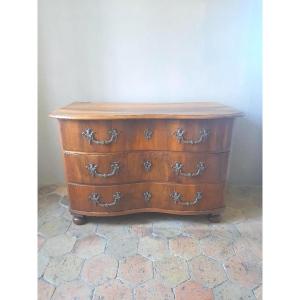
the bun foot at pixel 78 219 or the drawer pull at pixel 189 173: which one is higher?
the drawer pull at pixel 189 173

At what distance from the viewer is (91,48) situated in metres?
1.83

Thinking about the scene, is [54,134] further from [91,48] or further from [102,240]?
[102,240]

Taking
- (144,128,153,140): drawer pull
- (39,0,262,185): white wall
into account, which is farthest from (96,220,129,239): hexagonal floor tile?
(39,0,262,185): white wall

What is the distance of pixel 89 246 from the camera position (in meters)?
1.37

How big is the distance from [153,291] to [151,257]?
212mm

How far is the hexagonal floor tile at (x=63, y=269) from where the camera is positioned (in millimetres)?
1148

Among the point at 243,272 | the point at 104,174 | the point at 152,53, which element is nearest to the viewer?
the point at 243,272

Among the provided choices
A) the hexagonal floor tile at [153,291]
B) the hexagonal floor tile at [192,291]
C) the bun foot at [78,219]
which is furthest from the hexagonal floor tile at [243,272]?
the bun foot at [78,219]

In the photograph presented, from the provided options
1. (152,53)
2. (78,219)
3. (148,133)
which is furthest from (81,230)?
(152,53)

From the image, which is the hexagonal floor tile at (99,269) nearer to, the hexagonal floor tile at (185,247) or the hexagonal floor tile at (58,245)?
the hexagonal floor tile at (58,245)

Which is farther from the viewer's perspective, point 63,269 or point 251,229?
point 251,229

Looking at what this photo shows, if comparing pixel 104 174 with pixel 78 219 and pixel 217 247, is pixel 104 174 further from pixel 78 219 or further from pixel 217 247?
pixel 217 247

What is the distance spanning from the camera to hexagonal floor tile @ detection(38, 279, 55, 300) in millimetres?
1056
